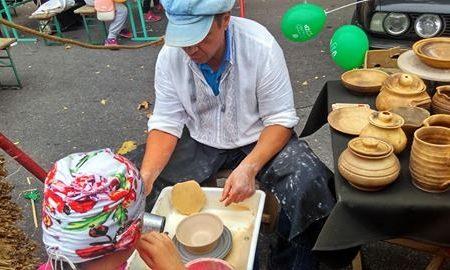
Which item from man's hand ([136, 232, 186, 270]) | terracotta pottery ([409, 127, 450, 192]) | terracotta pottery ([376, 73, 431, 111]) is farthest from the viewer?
terracotta pottery ([376, 73, 431, 111])

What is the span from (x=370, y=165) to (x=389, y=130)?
0.20 m

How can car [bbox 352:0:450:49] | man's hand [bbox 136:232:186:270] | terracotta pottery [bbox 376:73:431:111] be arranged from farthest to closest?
car [bbox 352:0:450:49], terracotta pottery [bbox 376:73:431:111], man's hand [bbox 136:232:186:270]

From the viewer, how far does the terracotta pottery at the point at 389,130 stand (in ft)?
5.54

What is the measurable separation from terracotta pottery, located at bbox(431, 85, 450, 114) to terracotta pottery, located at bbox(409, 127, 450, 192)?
0.27 metres

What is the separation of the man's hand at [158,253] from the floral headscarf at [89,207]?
172 millimetres

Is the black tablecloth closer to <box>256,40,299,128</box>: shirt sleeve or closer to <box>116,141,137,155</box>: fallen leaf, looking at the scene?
<box>256,40,299,128</box>: shirt sleeve

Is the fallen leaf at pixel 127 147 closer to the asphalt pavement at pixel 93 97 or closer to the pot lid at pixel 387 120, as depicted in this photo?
the asphalt pavement at pixel 93 97

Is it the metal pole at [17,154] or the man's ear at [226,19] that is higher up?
the man's ear at [226,19]

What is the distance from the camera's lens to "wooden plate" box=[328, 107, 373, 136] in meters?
1.90

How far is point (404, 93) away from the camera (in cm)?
192

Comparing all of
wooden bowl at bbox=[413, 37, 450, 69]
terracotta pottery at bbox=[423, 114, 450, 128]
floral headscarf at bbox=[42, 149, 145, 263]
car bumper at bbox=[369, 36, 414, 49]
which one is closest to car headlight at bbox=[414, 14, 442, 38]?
car bumper at bbox=[369, 36, 414, 49]

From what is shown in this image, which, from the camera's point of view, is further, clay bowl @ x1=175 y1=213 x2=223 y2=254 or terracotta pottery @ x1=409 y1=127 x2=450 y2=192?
clay bowl @ x1=175 y1=213 x2=223 y2=254

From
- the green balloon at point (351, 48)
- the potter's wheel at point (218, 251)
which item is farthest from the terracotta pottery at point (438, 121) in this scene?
the green balloon at point (351, 48)

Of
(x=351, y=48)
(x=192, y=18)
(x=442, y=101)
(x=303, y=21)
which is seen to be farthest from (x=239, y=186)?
(x=303, y=21)
